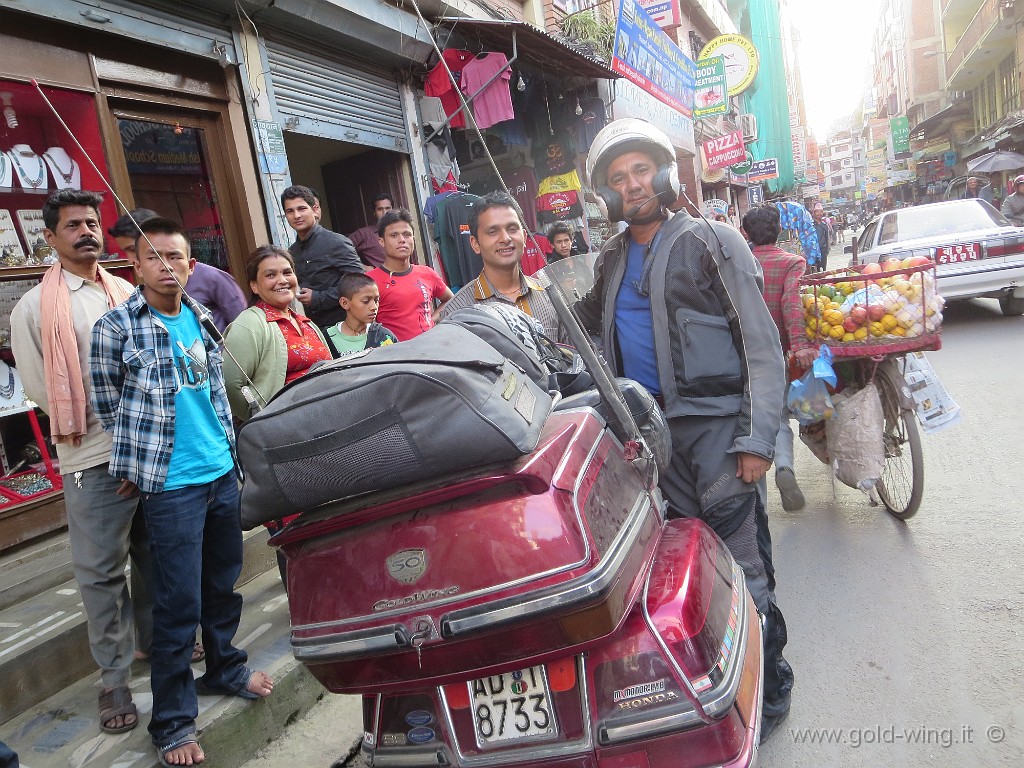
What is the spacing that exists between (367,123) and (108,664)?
19.5 feet

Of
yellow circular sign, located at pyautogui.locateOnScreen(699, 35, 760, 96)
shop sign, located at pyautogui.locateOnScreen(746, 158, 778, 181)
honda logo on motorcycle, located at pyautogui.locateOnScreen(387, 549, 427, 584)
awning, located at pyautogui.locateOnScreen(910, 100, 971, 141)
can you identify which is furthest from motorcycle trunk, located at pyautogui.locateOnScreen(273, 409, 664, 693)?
awning, located at pyautogui.locateOnScreen(910, 100, 971, 141)

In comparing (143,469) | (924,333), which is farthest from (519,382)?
(924,333)

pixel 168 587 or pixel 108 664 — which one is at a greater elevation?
pixel 168 587

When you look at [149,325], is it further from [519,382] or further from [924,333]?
[924,333]

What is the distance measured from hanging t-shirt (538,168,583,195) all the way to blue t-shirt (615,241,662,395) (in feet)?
23.9

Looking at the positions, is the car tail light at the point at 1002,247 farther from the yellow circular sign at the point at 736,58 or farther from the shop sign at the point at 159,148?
the yellow circular sign at the point at 736,58

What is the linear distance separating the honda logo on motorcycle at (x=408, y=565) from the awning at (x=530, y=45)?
652 cm

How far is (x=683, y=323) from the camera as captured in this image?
2.18 m

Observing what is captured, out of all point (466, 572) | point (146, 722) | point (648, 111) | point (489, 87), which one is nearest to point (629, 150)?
point (466, 572)

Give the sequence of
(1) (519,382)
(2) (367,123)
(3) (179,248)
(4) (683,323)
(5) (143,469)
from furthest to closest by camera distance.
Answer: (2) (367,123)
(3) (179,248)
(5) (143,469)
(4) (683,323)
(1) (519,382)

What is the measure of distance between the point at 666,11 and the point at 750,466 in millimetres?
15000

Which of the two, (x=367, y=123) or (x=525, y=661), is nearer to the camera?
(x=525, y=661)

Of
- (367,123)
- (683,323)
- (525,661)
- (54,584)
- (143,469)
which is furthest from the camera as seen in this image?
(367,123)

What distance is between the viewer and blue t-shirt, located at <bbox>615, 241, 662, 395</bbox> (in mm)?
2346
